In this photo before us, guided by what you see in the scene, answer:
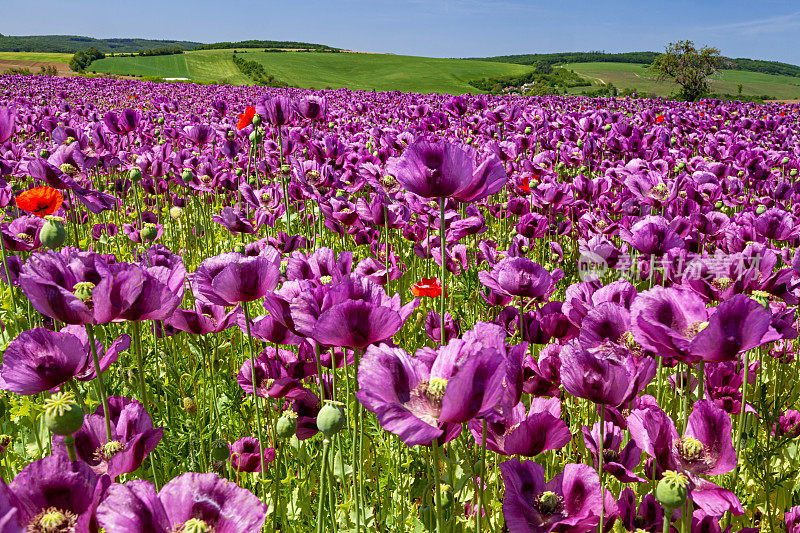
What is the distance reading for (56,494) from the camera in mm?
1153

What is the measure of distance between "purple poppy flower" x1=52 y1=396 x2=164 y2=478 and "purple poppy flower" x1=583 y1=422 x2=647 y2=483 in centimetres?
115

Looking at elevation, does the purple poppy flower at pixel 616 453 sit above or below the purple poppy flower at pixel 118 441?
below

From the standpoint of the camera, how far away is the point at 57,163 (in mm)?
4488

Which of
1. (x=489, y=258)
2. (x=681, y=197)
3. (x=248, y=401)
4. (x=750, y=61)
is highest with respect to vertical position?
(x=750, y=61)

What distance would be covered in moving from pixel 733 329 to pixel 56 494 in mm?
1511

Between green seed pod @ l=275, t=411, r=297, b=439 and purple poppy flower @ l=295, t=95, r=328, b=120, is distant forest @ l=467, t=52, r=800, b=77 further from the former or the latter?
green seed pod @ l=275, t=411, r=297, b=439

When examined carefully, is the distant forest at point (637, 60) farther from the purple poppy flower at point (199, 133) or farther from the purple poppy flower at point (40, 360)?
the purple poppy flower at point (40, 360)

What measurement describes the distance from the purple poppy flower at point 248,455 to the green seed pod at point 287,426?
54 centimetres

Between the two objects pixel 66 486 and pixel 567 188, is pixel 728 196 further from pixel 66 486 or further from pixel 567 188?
pixel 66 486

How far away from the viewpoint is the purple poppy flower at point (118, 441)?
1489mm

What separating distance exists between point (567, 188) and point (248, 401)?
11.5 ft

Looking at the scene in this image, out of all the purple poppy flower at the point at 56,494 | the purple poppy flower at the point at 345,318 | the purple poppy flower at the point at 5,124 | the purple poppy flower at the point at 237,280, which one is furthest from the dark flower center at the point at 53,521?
the purple poppy flower at the point at 5,124

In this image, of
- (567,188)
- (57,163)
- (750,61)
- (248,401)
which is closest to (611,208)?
(567,188)

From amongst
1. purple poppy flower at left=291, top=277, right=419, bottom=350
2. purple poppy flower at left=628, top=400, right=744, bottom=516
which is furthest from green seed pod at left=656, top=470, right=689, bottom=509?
purple poppy flower at left=291, top=277, right=419, bottom=350
